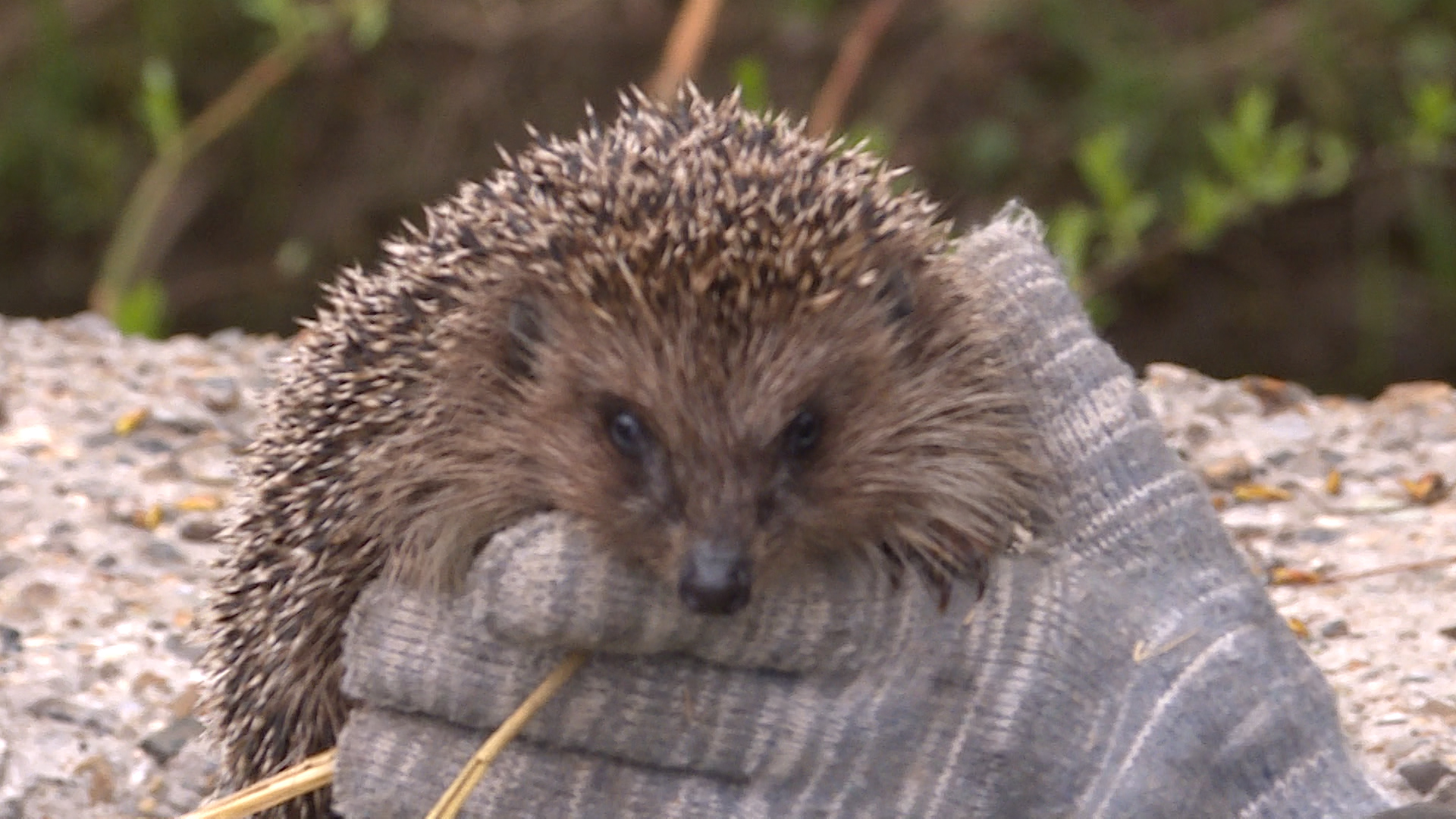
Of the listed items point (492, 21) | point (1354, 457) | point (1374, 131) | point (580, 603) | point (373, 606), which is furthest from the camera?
point (492, 21)

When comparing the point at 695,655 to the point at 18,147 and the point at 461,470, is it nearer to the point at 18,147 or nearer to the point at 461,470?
the point at 461,470

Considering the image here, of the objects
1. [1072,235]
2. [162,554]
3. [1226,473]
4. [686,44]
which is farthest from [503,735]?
[686,44]

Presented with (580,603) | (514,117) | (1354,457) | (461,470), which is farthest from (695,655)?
(514,117)

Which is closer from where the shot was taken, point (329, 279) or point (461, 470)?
point (461, 470)

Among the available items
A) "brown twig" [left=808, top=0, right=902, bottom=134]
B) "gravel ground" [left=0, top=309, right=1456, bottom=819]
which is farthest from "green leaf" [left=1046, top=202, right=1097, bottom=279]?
"brown twig" [left=808, top=0, right=902, bottom=134]

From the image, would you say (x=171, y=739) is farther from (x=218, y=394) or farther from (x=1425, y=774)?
(x=1425, y=774)

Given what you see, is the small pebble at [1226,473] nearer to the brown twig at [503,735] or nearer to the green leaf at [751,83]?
the green leaf at [751,83]
